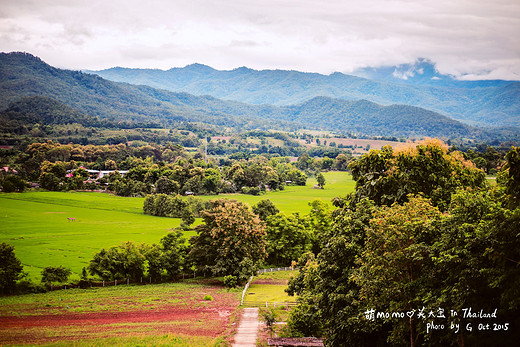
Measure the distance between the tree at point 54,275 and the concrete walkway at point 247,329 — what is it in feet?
62.9

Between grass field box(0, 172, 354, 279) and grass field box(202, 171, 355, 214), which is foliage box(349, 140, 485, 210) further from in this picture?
grass field box(202, 171, 355, 214)

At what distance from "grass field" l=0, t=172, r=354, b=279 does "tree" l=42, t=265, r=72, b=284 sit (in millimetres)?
2705

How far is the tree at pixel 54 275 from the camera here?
39.3 m

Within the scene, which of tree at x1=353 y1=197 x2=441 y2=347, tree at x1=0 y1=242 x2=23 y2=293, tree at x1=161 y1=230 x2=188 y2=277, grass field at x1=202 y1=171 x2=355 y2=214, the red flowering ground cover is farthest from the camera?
grass field at x1=202 y1=171 x2=355 y2=214

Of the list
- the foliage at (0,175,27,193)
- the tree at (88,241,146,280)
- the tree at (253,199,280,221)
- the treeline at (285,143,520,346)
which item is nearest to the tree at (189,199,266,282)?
the tree at (88,241,146,280)

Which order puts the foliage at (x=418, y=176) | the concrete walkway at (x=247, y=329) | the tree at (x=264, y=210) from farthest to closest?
the tree at (x=264, y=210), the concrete walkway at (x=247, y=329), the foliage at (x=418, y=176)

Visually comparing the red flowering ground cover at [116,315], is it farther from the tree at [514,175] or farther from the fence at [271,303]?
the tree at [514,175]

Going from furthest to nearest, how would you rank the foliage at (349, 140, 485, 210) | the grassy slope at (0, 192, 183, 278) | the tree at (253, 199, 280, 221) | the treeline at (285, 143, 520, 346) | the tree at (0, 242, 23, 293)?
the tree at (253, 199, 280, 221) → the grassy slope at (0, 192, 183, 278) → the tree at (0, 242, 23, 293) → the foliage at (349, 140, 485, 210) → the treeline at (285, 143, 520, 346)

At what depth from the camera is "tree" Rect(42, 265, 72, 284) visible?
39.3 m

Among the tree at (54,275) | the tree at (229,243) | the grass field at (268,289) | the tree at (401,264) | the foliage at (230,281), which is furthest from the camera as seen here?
the tree at (229,243)

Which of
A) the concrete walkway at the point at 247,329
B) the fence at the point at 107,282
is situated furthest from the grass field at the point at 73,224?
the concrete walkway at the point at 247,329

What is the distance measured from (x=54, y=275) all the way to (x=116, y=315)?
1256cm

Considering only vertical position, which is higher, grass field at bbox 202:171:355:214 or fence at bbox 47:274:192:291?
grass field at bbox 202:171:355:214

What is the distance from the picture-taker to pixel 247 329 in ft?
88.5
